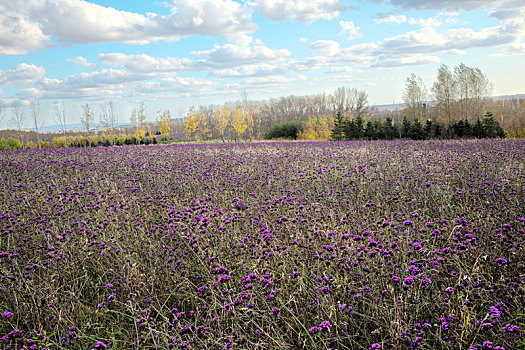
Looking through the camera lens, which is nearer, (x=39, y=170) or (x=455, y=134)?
(x=39, y=170)

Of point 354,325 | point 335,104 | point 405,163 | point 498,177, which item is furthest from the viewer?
point 335,104

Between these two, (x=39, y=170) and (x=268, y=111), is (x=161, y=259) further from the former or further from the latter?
(x=268, y=111)

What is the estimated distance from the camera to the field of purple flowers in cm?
251

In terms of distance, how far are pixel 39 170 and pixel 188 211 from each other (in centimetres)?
840

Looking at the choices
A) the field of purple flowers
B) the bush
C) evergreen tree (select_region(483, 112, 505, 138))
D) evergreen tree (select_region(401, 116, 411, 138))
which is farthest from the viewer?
the bush

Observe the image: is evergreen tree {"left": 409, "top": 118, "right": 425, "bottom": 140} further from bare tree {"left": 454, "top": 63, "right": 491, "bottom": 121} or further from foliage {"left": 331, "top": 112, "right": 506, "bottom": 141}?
bare tree {"left": 454, "top": 63, "right": 491, "bottom": 121}

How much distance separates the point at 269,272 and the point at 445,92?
48665 mm

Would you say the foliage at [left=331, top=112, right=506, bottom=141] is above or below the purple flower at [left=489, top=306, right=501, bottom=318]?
above

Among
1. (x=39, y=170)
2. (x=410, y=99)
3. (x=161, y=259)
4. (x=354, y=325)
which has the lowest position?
(x=354, y=325)

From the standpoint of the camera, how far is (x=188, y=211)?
432cm

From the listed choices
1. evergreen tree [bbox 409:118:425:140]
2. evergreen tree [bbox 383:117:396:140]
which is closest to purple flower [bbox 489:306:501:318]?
evergreen tree [bbox 409:118:425:140]

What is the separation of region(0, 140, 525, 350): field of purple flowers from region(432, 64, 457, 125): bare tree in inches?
1615

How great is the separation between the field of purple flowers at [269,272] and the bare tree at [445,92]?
41022 millimetres

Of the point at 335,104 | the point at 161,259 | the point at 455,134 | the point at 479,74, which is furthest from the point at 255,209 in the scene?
the point at 335,104
